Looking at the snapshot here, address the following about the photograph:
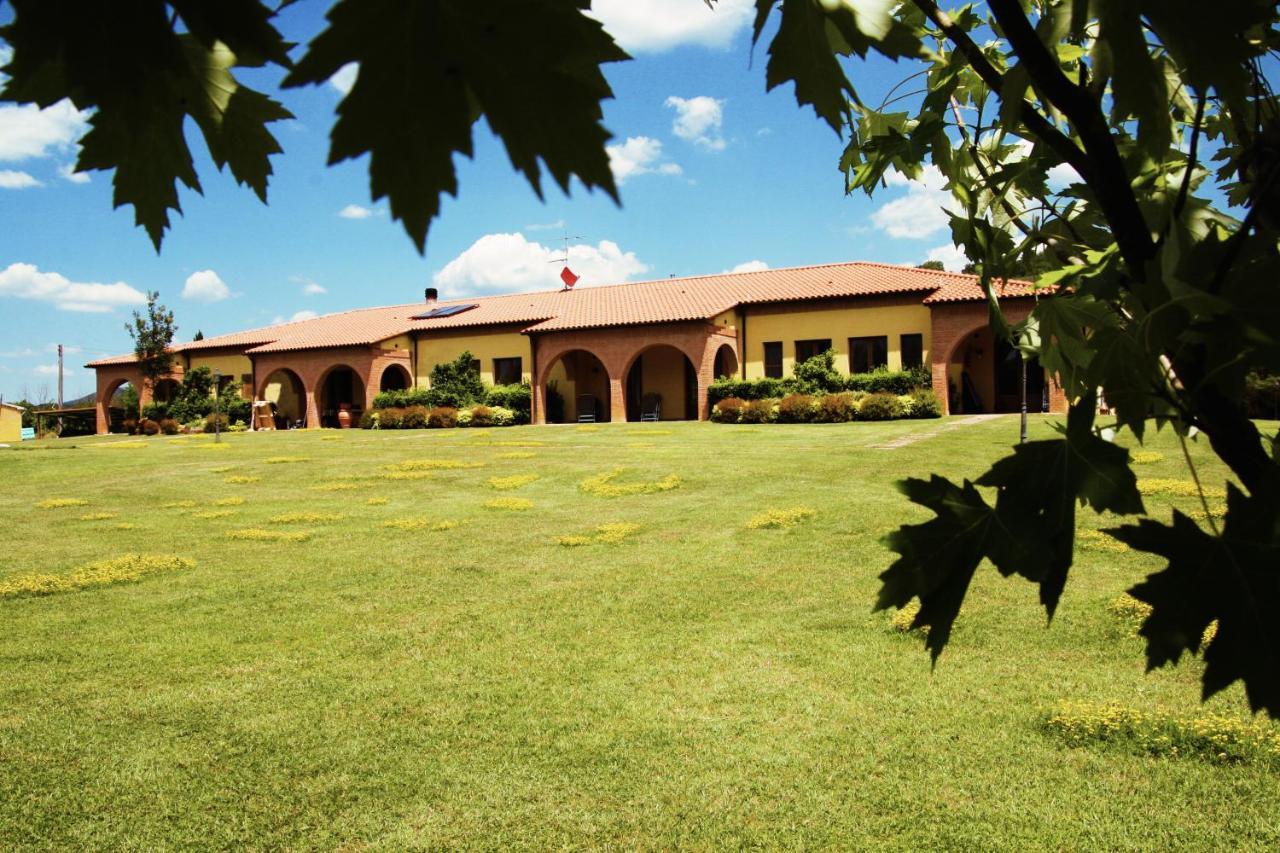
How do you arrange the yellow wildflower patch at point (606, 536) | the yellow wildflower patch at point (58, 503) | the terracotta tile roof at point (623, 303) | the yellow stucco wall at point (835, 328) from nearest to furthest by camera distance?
the yellow wildflower patch at point (606, 536) → the yellow wildflower patch at point (58, 503) → the yellow stucco wall at point (835, 328) → the terracotta tile roof at point (623, 303)

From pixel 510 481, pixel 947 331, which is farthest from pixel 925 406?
pixel 510 481

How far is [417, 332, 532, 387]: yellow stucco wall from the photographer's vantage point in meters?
33.0

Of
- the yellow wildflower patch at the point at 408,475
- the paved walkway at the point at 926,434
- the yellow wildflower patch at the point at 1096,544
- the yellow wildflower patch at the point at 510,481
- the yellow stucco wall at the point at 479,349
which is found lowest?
the yellow wildflower patch at the point at 1096,544

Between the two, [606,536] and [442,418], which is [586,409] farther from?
[606,536]

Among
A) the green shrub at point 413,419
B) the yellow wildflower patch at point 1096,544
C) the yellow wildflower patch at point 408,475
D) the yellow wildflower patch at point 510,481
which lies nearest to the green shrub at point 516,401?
the green shrub at point 413,419

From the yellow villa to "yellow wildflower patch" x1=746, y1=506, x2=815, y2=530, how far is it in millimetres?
15379

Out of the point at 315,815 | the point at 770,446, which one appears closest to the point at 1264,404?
the point at 770,446

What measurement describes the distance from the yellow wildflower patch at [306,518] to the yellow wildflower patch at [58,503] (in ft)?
13.1

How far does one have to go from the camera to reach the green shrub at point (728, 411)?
82.5 feet

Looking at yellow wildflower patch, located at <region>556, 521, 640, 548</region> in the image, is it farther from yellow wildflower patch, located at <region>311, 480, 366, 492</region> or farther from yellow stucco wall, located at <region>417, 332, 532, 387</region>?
yellow stucco wall, located at <region>417, 332, 532, 387</region>

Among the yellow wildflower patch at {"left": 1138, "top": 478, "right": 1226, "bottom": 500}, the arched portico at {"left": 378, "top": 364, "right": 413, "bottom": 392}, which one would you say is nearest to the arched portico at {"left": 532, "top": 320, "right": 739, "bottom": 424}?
the arched portico at {"left": 378, "top": 364, "right": 413, "bottom": 392}

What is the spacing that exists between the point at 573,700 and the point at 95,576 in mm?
5397

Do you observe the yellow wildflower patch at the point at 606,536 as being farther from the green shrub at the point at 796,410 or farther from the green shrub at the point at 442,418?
the green shrub at the point at 442,418

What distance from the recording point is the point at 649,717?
4.45 meters
